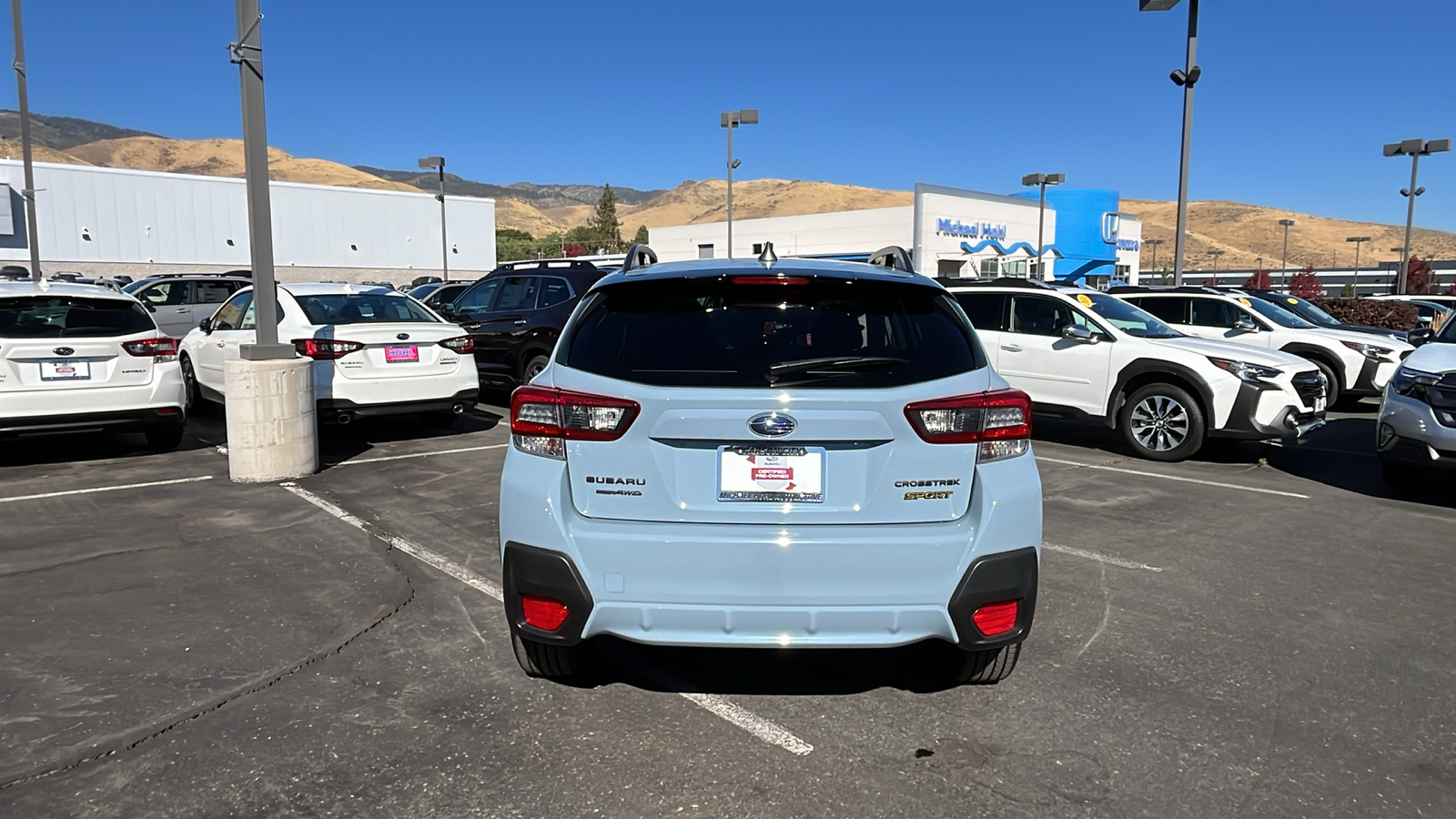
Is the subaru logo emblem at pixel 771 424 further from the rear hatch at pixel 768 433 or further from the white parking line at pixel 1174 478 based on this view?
the white parking line at pixel 1174 478

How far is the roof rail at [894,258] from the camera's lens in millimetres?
4445

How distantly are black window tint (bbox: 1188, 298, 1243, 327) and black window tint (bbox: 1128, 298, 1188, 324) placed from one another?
121mm

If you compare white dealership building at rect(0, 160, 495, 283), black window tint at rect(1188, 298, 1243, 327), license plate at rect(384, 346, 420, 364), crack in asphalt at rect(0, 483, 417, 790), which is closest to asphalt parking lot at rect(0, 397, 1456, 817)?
crack in asphalt at rect(0, 483, 417, 790)

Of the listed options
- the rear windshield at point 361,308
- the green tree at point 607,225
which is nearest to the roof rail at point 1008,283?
the rear windshield at point 361,308

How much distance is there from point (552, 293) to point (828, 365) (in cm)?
939

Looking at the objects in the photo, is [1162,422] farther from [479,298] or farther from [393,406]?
[479,298]

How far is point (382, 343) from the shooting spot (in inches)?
354

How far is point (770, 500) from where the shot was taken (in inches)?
123

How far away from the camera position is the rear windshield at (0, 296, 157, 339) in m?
7.90

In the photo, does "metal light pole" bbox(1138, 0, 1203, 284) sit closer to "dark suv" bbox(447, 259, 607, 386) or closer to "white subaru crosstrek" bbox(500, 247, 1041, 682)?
"dark suv" bbox(447, 259, 607, 386)

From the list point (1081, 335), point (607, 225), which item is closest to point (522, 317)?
point (1081, 335)

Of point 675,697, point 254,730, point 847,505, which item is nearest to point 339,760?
point 254,730

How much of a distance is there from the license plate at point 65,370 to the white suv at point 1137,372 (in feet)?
28.7

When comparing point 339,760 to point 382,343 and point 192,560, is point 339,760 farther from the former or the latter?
point 382,343
